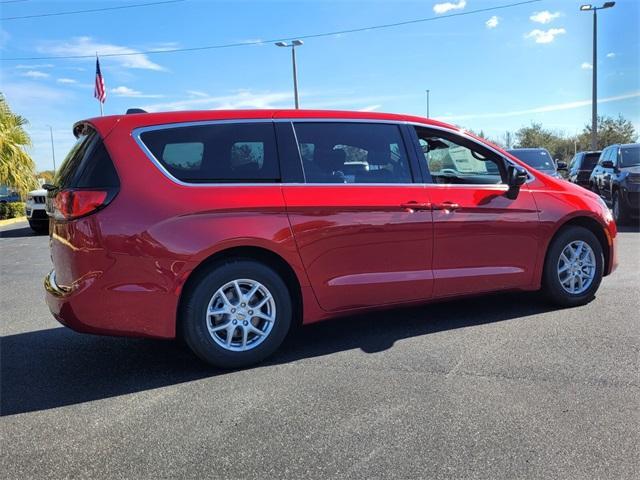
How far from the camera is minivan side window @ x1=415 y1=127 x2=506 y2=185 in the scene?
467cm

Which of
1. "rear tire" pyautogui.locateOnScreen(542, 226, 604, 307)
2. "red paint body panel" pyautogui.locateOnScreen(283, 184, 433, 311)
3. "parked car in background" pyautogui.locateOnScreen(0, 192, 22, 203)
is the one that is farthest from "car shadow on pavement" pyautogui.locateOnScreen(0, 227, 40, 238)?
"rear tire" pyautogui.locateOnScreen(542, 226, 604, 307)

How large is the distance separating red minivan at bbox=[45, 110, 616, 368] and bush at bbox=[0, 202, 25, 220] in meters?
18.1

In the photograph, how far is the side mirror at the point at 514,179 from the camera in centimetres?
472

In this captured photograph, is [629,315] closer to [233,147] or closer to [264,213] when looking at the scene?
[264,213]

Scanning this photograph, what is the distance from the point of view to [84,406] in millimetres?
3289

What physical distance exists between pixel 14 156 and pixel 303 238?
1813cm

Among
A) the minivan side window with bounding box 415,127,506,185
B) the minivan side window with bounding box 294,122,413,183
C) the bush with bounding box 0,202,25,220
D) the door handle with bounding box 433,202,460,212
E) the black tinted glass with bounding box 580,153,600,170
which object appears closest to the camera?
the minivan side window with bounding box 294,122,413,183

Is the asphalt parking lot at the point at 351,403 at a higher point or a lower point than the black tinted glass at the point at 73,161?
lower

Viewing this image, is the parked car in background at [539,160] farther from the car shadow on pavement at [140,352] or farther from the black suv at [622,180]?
the car shadow on pavement at [140,352]

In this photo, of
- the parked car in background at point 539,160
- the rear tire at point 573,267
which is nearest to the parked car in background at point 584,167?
the parked car in background at point 539,160

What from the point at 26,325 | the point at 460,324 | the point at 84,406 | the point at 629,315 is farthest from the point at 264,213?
the point at 629,315

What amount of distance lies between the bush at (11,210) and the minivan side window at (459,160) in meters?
19.2

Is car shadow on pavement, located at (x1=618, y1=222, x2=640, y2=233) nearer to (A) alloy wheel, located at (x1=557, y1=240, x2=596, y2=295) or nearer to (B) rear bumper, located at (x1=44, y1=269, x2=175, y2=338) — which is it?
(A) alloy wheel, located at (x1=557, y1=240, x2=596, y2=295)

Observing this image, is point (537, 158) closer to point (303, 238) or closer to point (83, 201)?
point (303, 238)
